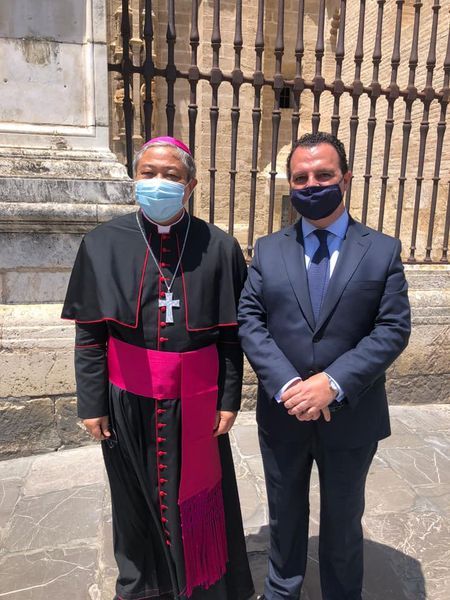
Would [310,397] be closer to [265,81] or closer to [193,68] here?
[193,68]

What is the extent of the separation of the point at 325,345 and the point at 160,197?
0.85 m

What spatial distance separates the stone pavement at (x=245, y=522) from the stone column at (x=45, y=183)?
1.69 feet

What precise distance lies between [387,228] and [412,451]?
730 cm

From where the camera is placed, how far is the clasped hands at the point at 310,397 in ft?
5.57

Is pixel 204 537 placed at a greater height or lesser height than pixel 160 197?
lesser

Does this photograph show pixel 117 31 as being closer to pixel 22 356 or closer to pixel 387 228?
pixel 387 228

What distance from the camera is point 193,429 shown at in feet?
6.45

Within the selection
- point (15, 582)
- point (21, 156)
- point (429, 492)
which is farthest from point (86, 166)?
point (429, 492)

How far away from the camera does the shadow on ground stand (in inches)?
91.4

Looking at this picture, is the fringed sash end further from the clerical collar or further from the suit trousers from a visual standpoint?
the clerical collar

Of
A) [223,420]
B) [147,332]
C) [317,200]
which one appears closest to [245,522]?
[223,420]

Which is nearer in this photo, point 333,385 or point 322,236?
point 333,385

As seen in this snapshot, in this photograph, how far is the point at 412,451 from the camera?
12.5 ft

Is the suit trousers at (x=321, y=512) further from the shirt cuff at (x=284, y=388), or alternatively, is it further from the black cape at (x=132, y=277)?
the black cape at (x=132, y=277)
